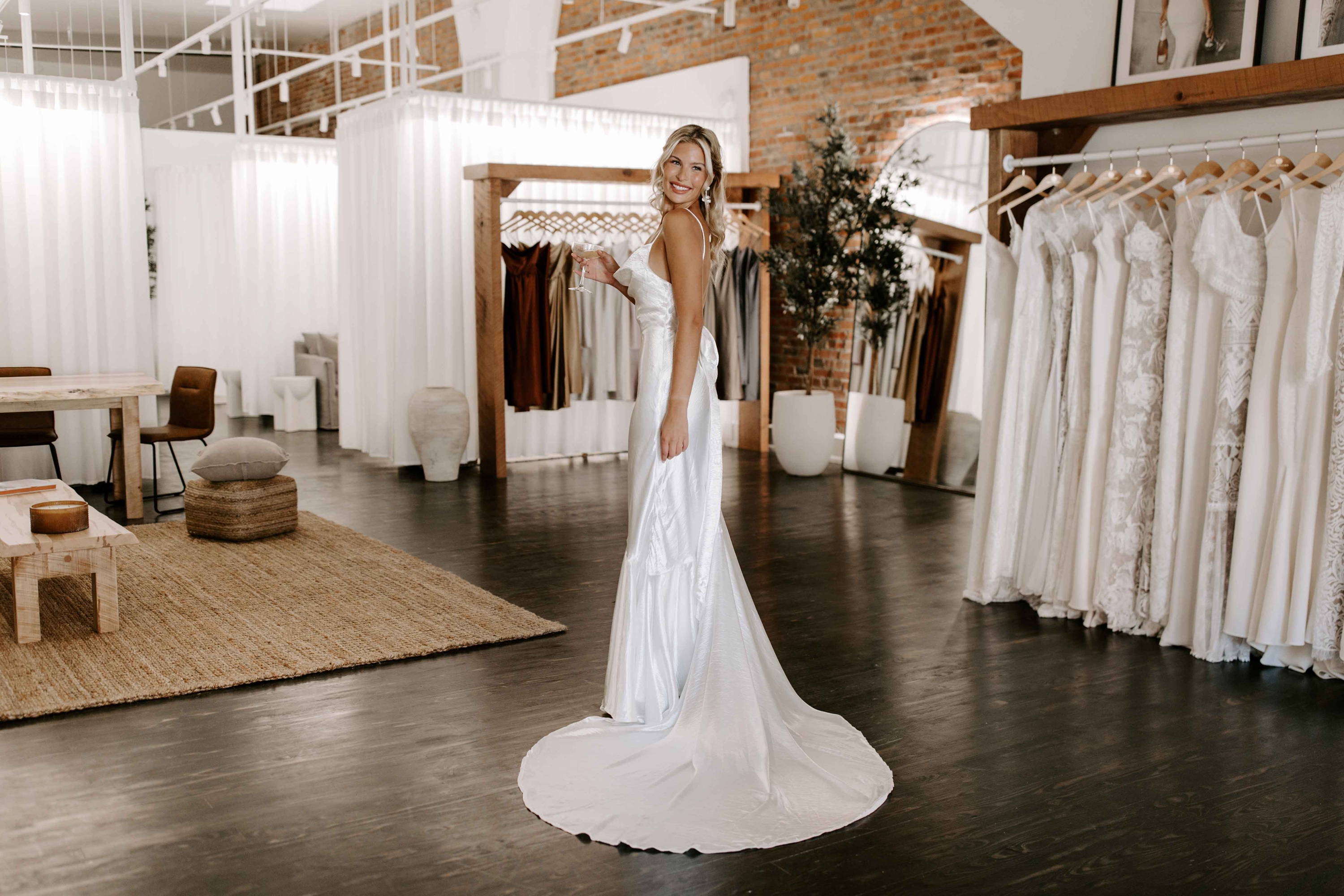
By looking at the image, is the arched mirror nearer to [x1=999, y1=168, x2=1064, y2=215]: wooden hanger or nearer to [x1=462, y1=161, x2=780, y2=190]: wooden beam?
[x1=462, y1=161, x2=780, y2=190]: wooden beam

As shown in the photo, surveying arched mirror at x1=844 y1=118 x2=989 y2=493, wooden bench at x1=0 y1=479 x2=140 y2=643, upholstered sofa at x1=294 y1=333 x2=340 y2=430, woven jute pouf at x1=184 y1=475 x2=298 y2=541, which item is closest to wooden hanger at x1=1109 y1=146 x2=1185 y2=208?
arched mirror at x1=844 y1=118 x2=989 y2=493

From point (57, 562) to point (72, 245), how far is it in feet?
12.9

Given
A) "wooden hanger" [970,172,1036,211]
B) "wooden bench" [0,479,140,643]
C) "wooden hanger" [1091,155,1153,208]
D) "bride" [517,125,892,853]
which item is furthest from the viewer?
"wooden hanger" [970,172,1036,211]

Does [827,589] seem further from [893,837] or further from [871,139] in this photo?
[871,139]

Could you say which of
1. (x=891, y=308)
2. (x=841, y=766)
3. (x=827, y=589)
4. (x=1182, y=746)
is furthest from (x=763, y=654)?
(x=891, y=308)

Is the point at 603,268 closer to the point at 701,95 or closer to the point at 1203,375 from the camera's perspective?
the point at 1203,375

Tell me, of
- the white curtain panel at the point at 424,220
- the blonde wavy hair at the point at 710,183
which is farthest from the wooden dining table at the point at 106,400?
the blonde wavy hair at the point at 710,183

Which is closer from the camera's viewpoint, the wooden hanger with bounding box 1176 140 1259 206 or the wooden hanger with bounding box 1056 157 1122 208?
the wooden hanger with bounding box 1176 140 1259 206

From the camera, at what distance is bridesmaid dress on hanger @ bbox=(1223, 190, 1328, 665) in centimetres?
379

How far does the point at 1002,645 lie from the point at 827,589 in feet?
2.97

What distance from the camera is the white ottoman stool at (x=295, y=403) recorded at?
10.1 meters

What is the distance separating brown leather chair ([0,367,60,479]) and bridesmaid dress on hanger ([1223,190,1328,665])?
19.8ft

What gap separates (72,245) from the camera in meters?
7.32

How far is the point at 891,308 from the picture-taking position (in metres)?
7.68
